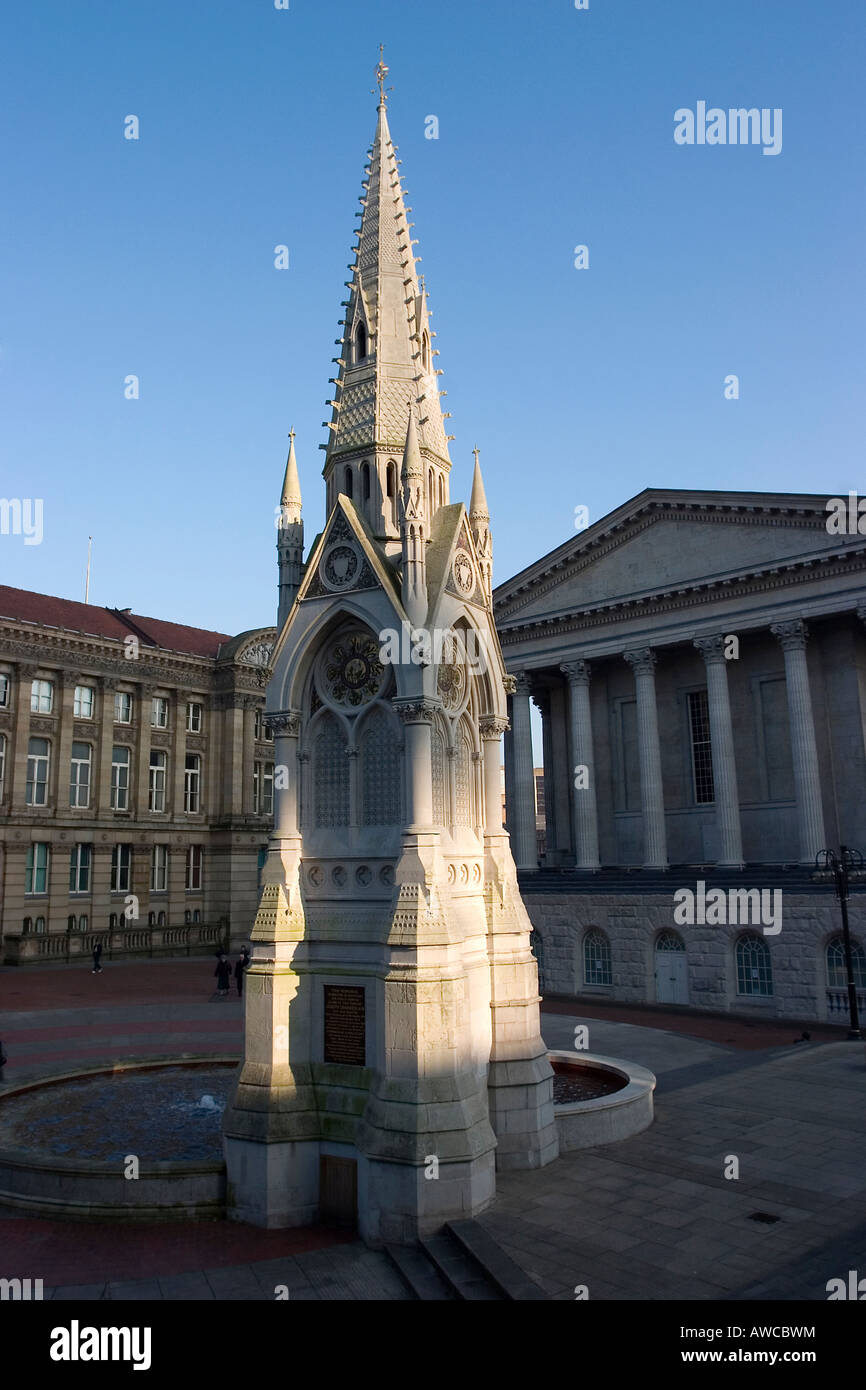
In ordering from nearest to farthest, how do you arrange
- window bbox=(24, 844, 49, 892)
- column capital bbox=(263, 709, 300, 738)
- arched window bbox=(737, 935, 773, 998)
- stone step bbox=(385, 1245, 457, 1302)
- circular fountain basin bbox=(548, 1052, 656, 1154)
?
stone step bbox=(385, 1245, 457, 1302), column capital bbox=(263, 709, 300, 738), circular fountain basin bbox=(548, 1052, 656, 1154), arched window bbox=(737, 935, 773, 998), window bbox=(24, 844, 49, 892)

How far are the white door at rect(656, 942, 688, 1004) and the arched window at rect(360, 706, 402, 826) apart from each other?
26.6m

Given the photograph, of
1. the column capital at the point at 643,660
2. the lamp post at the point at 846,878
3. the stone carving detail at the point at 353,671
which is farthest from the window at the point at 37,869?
the stone carving detail at the point at 353,671

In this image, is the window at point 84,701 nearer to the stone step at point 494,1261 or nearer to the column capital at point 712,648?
the column capital at point 712,648

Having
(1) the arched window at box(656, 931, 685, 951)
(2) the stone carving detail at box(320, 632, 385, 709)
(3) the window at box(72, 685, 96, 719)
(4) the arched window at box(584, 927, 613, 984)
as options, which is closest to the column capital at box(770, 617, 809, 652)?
(1) the arched window at box(656, 931, 685, 951)

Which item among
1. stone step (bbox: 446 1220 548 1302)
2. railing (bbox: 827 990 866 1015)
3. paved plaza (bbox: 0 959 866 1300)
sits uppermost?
stone step (bbox: 446 1220 548 1302)

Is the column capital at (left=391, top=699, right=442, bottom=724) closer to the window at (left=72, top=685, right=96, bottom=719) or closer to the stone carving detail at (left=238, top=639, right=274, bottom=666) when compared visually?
the window at (left=72, top=685, right=96, bottom=719)

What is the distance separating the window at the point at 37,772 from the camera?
50688 millimetres

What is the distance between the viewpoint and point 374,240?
15977 millimetres

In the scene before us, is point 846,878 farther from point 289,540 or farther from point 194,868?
point 194,868

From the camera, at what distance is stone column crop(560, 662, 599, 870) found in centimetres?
4472

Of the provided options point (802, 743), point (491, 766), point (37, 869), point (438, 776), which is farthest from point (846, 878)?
point (37, 869)

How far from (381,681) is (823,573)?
29.9 meters

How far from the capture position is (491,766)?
615 inches
